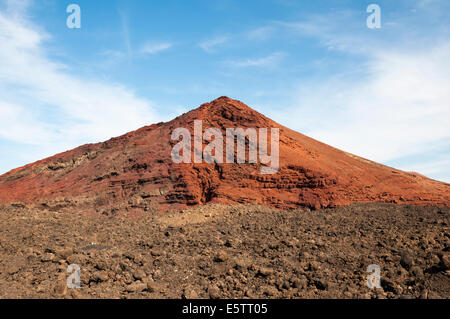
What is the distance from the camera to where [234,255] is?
30.1 ft

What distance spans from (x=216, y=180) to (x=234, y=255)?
269 inches

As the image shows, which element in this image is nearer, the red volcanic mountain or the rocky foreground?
the rocky foreground

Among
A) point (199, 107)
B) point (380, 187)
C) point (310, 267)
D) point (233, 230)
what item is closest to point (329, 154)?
point (380, 187)

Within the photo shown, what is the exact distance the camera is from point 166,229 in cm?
1184

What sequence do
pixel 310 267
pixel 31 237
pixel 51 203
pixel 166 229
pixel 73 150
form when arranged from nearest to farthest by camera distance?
pixel 310 267 → pixel 31 237 → pixel 166 229 → pixel 51 203 → pixel 73 150

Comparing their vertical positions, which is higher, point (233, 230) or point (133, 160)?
point (133, 160)

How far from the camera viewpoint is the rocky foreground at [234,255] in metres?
7.41

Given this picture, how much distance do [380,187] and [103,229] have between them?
45.3 feet

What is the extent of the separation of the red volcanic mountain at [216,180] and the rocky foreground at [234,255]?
7.17 feet

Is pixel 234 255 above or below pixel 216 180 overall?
below

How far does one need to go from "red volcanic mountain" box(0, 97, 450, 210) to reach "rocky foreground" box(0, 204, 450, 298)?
7.17 feet

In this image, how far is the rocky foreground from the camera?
7406 mm
